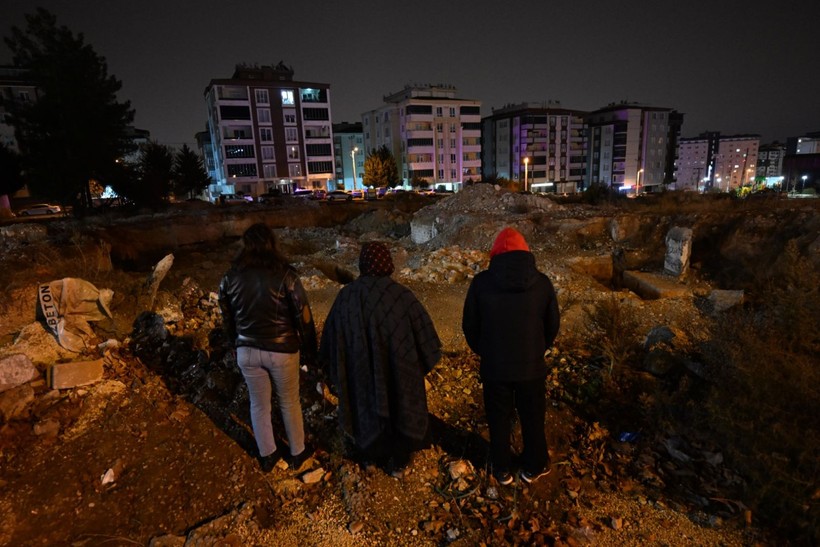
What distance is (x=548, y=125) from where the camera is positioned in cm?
6225

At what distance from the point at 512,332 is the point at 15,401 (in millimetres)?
4368

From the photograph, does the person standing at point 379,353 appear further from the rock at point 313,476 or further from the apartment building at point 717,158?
the apartment building at point 717,158

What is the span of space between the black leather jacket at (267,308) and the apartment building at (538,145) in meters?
60.1

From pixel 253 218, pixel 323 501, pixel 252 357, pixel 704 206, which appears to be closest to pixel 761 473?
pixel 323 501

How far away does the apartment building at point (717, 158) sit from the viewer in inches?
3757

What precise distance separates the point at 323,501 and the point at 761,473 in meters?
2.94

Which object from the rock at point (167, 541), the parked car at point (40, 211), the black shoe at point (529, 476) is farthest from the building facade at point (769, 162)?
the rock at point (167, 541)

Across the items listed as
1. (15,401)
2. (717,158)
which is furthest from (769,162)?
(15,401)

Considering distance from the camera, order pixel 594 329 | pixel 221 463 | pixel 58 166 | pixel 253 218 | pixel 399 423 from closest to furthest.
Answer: pixel 399 423
pixel 221 463
pixel 594 329
pixel 253 218
pixel 58 166

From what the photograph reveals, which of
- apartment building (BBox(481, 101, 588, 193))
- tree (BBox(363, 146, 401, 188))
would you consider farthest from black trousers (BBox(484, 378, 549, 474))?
apartment building (BBox(481, 101, 588, 193))

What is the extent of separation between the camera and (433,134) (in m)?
56.5

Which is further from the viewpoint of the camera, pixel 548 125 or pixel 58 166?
pixel 548 125

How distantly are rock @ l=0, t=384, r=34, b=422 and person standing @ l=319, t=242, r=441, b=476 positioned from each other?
2.99m

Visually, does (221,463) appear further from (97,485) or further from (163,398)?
(163,398)
